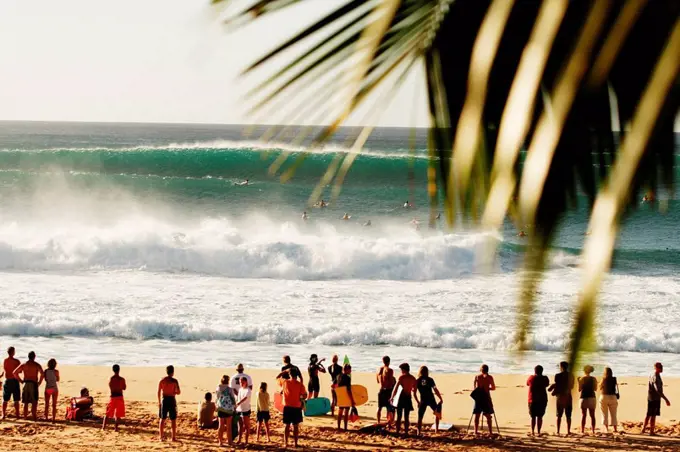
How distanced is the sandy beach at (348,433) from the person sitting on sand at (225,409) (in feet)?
0.93

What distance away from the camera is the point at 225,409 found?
12.4m

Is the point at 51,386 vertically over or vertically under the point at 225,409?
over

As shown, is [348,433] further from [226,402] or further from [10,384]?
[10,384]

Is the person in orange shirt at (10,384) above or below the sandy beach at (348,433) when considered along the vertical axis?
above

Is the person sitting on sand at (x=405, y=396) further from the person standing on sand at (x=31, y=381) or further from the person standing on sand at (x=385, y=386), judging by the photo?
the person standing on sand at (x=31, y=381)

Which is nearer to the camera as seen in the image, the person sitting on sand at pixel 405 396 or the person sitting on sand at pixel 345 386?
the person sitting on sand at pixel 405 396

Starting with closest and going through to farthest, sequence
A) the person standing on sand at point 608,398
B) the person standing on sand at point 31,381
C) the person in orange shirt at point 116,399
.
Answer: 1. the person in orange shirt at point 116,399
2. the person standing on sand at point 608,398
3. the person standing on sand at point 31,381

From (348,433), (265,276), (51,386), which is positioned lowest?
(348,433)

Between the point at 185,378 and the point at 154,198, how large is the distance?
36.3 meters

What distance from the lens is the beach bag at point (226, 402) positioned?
12.4 meters

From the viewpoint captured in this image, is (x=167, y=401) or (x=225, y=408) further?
(x=167, y=401)

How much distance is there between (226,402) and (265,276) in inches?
870

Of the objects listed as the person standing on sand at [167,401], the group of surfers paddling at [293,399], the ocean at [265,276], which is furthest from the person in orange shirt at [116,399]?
the ocean at [265,276]

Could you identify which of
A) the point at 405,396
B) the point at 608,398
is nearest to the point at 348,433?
the point at 405,396
